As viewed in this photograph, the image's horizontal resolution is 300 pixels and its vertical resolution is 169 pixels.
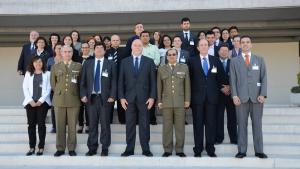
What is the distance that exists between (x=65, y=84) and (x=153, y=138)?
1.84m

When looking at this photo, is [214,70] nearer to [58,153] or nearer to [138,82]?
[138,82]

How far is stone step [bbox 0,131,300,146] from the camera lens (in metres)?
6.98

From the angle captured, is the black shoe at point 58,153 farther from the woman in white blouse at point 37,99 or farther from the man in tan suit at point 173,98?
the man in tan suit at point 173,98

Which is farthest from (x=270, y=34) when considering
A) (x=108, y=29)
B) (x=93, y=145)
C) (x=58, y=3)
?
(x=93, y=145)

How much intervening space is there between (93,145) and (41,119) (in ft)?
3.17

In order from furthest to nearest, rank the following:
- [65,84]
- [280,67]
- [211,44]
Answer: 1. [280,67]
2. [211,44]
3. [65,84]

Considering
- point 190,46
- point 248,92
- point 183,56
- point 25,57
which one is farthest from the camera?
point 25,57

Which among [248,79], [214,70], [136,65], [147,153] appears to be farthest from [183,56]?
[147,153]

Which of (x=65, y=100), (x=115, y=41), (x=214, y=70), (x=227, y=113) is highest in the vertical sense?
(x=115, y=41)

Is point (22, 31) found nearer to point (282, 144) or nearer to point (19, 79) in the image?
point (19, 79)

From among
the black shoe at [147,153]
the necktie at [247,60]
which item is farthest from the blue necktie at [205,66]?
the black shoe at [147,153]

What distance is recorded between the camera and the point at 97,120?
6.50m

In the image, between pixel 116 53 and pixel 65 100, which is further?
pixel 116 53

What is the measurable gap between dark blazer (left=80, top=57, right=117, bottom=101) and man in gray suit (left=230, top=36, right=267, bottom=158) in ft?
6.27
